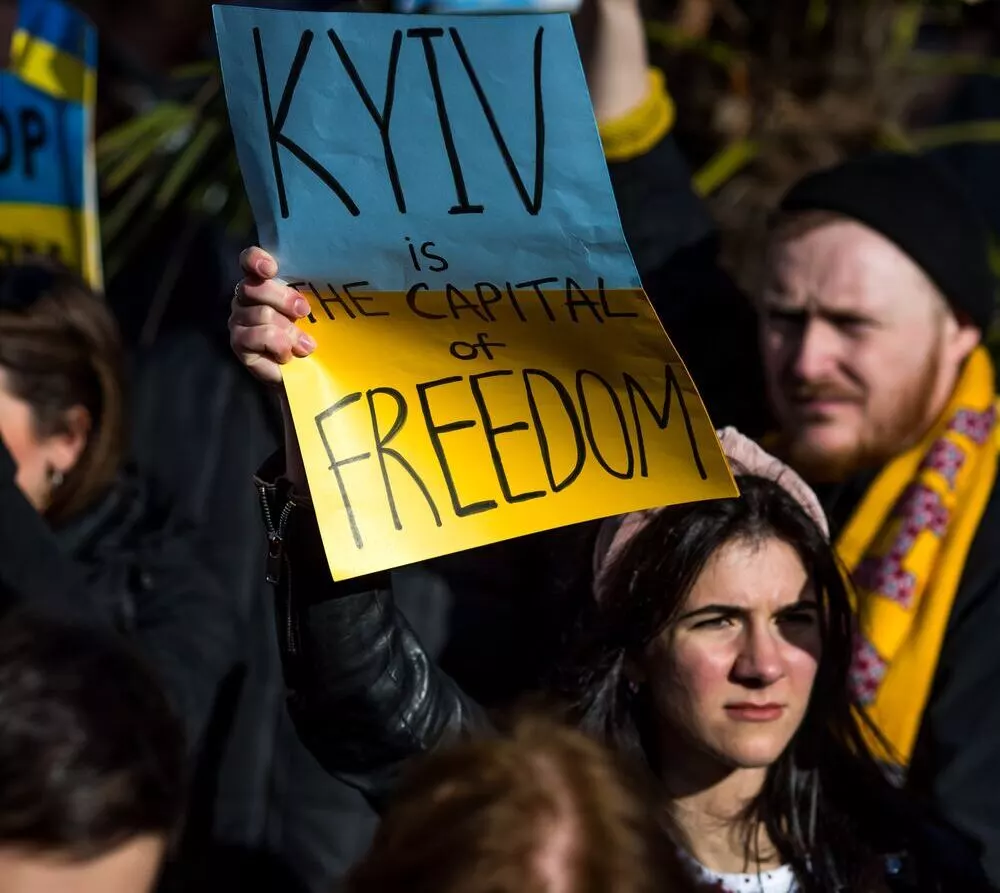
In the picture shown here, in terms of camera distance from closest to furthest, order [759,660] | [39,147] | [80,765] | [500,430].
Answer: [80,765], [500,430], [759,660], [39,147]

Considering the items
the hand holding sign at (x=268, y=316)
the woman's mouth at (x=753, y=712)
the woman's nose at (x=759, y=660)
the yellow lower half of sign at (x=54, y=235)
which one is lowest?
the woman's mouth at (x=753, y=712)

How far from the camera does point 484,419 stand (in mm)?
1682

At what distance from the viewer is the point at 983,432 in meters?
2.55

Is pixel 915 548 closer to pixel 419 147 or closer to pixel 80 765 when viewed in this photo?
pixel 419 147

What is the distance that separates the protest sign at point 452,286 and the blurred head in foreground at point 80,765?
282mm

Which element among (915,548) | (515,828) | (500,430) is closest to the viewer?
(515,828)

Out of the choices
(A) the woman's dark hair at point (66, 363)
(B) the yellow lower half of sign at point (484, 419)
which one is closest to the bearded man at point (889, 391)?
(B) the yellow lower half of sign at point (484, 419)

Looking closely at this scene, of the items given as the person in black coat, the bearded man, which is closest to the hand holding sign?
the bearded man

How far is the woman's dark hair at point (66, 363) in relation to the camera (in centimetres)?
268

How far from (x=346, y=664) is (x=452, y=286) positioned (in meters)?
0.40

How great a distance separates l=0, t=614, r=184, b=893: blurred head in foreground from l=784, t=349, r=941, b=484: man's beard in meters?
1.08

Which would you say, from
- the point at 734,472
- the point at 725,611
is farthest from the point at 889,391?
the point at 725,611

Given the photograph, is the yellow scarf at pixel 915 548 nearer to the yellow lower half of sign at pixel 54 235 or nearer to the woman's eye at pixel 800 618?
the woman's eye at pixel 800 618

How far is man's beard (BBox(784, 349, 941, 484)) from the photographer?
2424 mm
